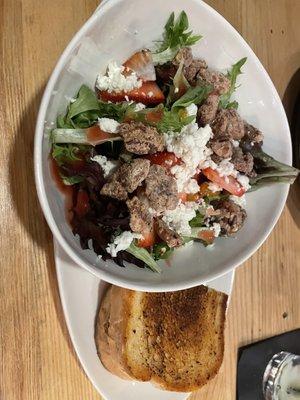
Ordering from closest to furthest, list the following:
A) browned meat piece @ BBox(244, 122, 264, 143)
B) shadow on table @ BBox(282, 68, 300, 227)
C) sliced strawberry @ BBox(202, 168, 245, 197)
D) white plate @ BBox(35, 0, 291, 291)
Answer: white plate @ BBox(35, 0, 291, 291) < sliced strawberry @ BBox(202, 168, 245, 197) < browned meat piece @ BBox(244, 122, 264, 143) < shadow on table @ BBox(282, 68, 300, 227)

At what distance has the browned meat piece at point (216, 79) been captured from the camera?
1.20 meters

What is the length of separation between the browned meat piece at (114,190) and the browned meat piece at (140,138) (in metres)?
0.07

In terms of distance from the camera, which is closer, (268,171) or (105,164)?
(105,164)

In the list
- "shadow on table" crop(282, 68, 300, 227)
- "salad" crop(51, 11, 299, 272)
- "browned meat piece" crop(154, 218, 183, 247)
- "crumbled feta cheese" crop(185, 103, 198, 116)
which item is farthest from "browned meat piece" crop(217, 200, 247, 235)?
"shadow on table" crop(282, 68, 300, 227)

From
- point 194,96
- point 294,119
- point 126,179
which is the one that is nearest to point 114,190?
point 126,179

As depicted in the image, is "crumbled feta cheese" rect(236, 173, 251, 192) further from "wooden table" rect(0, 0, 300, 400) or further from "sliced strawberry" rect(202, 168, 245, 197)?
"wooden table" rect(0, 0, 300, 400)

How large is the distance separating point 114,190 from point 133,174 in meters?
0.05

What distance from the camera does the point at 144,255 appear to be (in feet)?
3.76

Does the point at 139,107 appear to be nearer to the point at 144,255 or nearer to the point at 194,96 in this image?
the point at 194,96

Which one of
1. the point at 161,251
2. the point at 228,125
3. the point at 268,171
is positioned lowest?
the point at 161,251

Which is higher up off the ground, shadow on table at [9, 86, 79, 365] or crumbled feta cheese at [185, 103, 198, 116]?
crumbled feta cheese at [185, 103, 198, 116]

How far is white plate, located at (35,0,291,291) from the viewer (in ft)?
3.42

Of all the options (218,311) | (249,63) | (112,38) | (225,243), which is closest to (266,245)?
(218,311)

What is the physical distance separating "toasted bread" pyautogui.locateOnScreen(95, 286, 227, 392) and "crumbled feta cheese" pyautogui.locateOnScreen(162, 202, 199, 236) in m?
0.21
